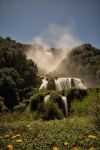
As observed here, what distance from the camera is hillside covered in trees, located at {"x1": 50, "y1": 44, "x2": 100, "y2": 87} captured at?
110 feet

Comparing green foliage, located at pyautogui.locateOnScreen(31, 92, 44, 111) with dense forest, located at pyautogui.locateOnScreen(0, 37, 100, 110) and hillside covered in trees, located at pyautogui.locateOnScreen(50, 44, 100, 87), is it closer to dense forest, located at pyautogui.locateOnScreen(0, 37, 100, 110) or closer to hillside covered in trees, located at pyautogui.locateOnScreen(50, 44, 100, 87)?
dense forest, located at pyautogui.locateOnScreen(0, 37, 100, 110)

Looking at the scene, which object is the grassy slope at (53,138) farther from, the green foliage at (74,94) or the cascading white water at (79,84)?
the cascading white water at (79,84)

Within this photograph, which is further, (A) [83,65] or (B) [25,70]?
(A) [83,65]

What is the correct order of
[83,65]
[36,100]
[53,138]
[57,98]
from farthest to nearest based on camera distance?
[83,65] → [36,100] → [57,98] → [53,138]

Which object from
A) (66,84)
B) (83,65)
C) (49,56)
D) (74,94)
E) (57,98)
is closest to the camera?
(57,98)

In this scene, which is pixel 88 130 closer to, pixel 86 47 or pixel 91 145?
pixel 91 145

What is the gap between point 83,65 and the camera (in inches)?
1443

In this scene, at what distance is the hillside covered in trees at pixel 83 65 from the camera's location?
33.5 metres

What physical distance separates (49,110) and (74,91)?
10.7m

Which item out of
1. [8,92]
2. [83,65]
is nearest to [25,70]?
[8,92]

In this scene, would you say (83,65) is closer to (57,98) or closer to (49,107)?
(57,98)

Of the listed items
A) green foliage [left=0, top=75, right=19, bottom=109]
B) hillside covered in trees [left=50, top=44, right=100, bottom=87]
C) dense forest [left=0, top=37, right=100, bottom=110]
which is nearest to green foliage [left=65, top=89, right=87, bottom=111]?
dense forest [left=0, top=37, right=100, bottom=110]

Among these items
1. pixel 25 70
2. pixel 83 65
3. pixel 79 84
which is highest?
pixel 83 65

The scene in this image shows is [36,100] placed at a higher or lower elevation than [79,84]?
lower
